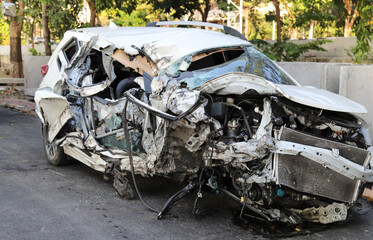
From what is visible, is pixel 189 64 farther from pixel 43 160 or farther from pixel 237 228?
pixel 43 160

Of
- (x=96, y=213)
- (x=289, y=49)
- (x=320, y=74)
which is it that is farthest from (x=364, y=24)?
(x=96, y=213)

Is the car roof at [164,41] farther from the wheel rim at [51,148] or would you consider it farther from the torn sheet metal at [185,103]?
the wheel rim at [51,148]

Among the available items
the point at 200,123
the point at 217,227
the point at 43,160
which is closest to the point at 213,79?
the point at 200,123

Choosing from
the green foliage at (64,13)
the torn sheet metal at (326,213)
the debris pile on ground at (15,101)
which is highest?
the green foliage at (64,13)

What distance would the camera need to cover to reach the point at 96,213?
17.5ft

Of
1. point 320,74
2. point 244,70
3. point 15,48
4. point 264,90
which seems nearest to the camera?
point 264,90

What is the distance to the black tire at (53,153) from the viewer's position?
733 centimetres

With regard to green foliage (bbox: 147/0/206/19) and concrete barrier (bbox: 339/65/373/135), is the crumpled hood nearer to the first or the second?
concrete barrier (bbox: 339/65/373/135)

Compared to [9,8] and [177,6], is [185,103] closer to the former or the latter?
[177,6]

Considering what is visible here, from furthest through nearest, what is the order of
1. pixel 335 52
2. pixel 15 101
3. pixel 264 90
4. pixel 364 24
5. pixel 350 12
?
1. pixel 350 12
2. pixel 335 52
3. pixel 15 101
4. pixel 364 24
5. pixel 264 90

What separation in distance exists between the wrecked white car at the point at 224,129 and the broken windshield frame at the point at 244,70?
0.01 m

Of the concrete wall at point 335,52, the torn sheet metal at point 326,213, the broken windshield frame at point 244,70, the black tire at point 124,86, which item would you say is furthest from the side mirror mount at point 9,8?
the torn sheet metal at point 326,213

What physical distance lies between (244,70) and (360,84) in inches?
160

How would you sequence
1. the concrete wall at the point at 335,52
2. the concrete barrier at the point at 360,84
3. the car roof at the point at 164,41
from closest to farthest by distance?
the car roof at the point at 164,41, the concrete barrier at the point at 360,84, the concrete wall at the point at 335,52
